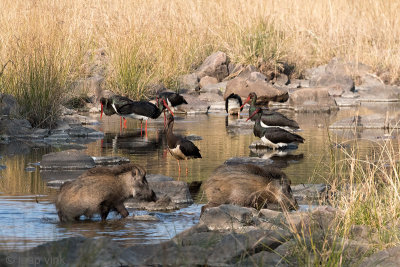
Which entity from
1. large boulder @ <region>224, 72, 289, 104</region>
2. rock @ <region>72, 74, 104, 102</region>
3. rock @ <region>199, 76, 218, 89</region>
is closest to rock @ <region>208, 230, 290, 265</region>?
rock @ <region>72, 74, 104, 102</region>

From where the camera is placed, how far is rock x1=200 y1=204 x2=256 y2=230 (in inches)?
268

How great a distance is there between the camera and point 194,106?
19453 millimetres

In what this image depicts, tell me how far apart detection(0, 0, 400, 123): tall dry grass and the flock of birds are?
51.8 inches

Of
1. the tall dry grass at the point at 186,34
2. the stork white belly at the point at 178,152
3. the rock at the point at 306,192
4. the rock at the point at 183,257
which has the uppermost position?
the tall dry grass at the point at 186,34

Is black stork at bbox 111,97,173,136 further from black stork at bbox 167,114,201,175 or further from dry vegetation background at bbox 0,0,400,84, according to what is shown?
black stork at bbox 167,114,201,175

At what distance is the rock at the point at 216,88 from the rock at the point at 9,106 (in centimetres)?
951

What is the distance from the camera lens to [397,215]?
6457 millimetres

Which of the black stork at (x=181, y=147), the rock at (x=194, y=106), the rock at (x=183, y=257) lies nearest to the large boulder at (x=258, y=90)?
the rock at (x=194, y=106)

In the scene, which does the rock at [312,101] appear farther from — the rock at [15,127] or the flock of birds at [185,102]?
the rock at [15,127]

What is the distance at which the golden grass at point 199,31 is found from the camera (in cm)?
1570

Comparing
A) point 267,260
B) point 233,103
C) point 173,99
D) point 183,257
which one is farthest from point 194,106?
point 183,257

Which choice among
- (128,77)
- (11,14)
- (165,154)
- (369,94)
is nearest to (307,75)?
(369,94)

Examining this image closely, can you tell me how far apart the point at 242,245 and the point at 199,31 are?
21.8 meters

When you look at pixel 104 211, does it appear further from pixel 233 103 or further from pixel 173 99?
pixel 233 103
